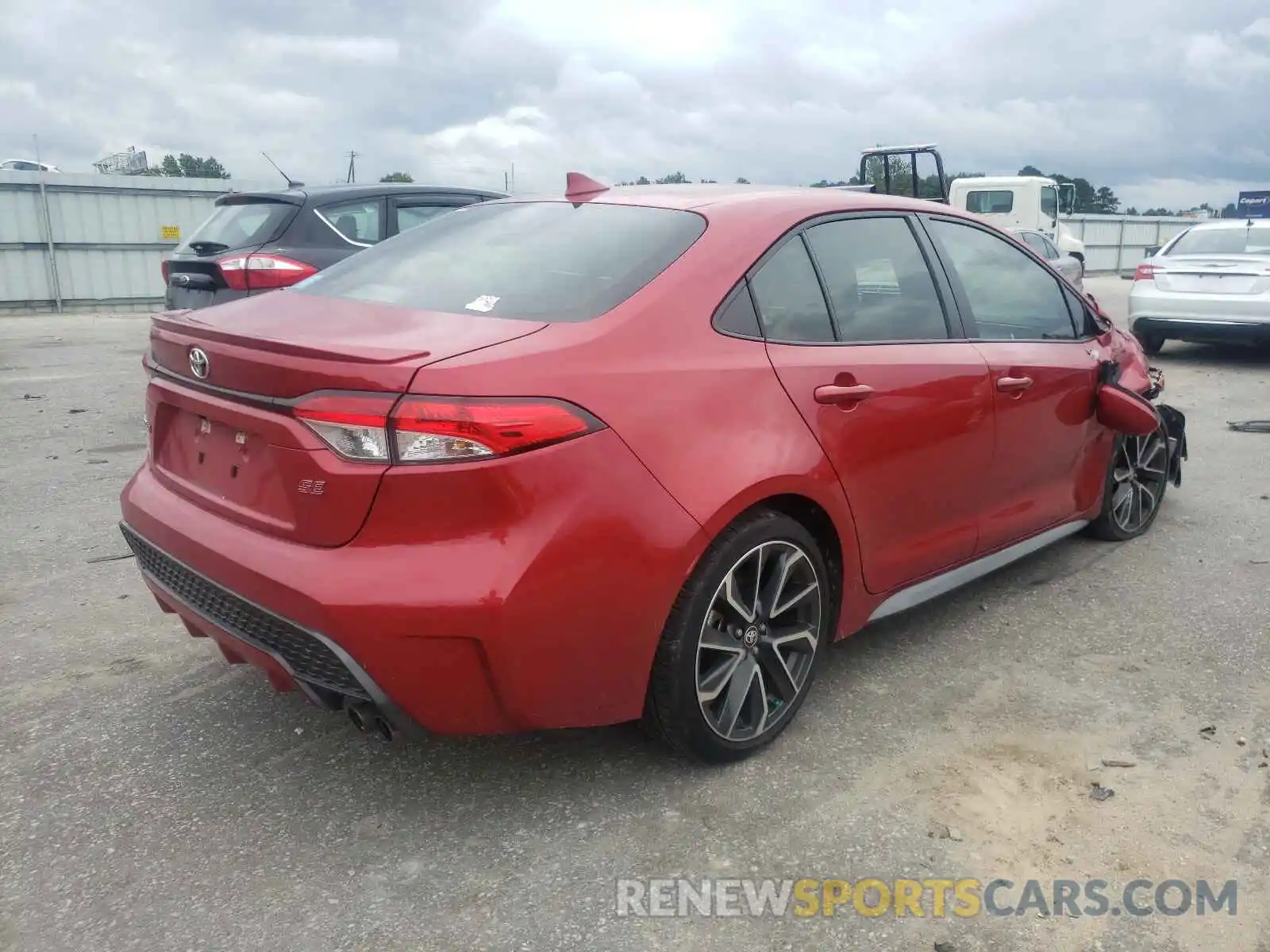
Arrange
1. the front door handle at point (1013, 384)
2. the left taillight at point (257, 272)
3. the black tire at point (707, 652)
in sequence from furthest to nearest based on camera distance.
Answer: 1. the left taillight at point (257, 272)
2. the front door handle at point (1013, 384)
3. the black tire at point (707, 652)

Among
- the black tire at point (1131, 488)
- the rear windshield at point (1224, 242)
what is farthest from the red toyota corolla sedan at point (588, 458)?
the rear windshield at point (1224, 242)

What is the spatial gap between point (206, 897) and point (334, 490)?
953mm

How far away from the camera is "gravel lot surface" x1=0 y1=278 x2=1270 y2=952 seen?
2273mm

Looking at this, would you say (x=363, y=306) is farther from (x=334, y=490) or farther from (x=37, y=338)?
(x=37, y=338)

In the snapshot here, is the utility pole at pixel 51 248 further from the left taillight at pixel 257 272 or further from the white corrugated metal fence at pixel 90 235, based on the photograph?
the left taillight at pixel 257 272

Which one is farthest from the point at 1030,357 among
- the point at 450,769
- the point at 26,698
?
the point at 26,698

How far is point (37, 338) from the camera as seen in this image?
14.2 metres

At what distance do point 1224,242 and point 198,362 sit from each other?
35.8 ft

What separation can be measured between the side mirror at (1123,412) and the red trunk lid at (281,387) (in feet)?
8.83

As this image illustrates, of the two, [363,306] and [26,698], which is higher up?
[363,306]

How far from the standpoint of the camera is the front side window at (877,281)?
125 inches

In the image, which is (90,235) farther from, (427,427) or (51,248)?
(427,427)

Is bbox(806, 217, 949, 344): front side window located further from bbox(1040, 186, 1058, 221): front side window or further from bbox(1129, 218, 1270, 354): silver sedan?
bbox(1040, 186, 1058, 221): front side window

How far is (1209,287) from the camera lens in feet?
34.0
